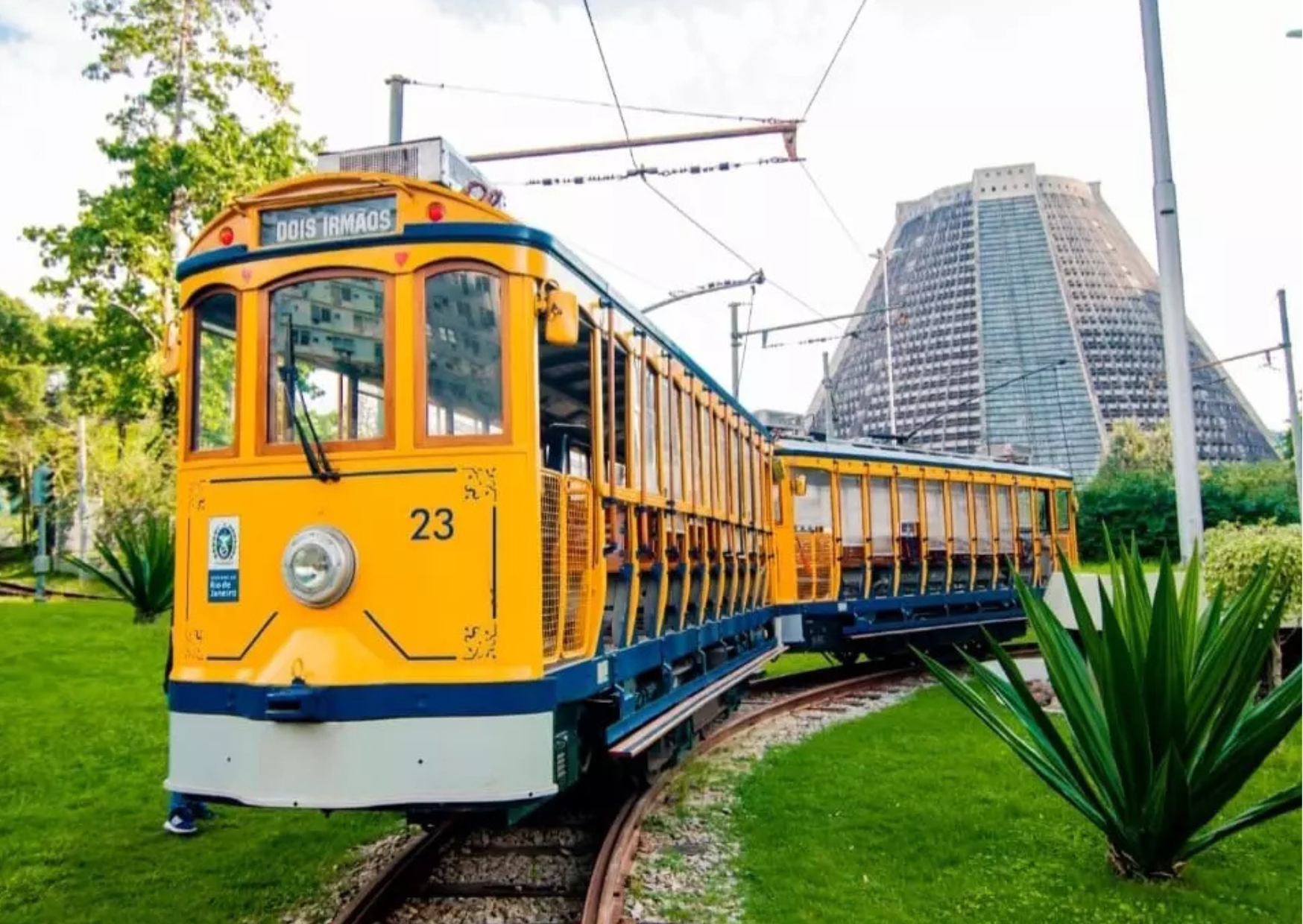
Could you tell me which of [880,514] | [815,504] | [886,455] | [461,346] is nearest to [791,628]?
[815,504]

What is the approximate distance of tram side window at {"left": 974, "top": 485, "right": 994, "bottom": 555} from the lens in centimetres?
1647

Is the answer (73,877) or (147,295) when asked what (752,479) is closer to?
(73,877)

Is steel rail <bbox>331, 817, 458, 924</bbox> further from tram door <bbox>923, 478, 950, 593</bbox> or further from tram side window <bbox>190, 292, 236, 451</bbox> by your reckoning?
tram door <bbox>923, 478, 950, 593</bbox>

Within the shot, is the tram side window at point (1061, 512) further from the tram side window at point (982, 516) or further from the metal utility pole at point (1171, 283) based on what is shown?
the metal utility pole at point (1171, 283)

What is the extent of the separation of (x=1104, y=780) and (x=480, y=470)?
3426 millimetres

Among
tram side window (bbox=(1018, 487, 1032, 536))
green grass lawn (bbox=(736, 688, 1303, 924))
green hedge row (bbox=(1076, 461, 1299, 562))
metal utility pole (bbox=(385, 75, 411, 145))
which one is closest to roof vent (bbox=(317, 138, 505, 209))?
green grass lawn (bbox=(736, 688, 1303, 924))

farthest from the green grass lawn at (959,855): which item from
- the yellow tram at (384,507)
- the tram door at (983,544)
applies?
the tram door at (983,544)

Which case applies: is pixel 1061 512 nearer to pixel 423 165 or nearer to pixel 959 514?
Answer: pixel 959 514

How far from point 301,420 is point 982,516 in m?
13.3

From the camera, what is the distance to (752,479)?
1111 centimetres

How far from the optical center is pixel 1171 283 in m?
8.12

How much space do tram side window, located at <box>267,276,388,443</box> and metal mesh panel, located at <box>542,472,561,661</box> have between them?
2.69ft

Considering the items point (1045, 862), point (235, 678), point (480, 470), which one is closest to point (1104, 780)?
point (1045, 862)

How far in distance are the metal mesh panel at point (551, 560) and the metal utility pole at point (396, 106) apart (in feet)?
21.5
